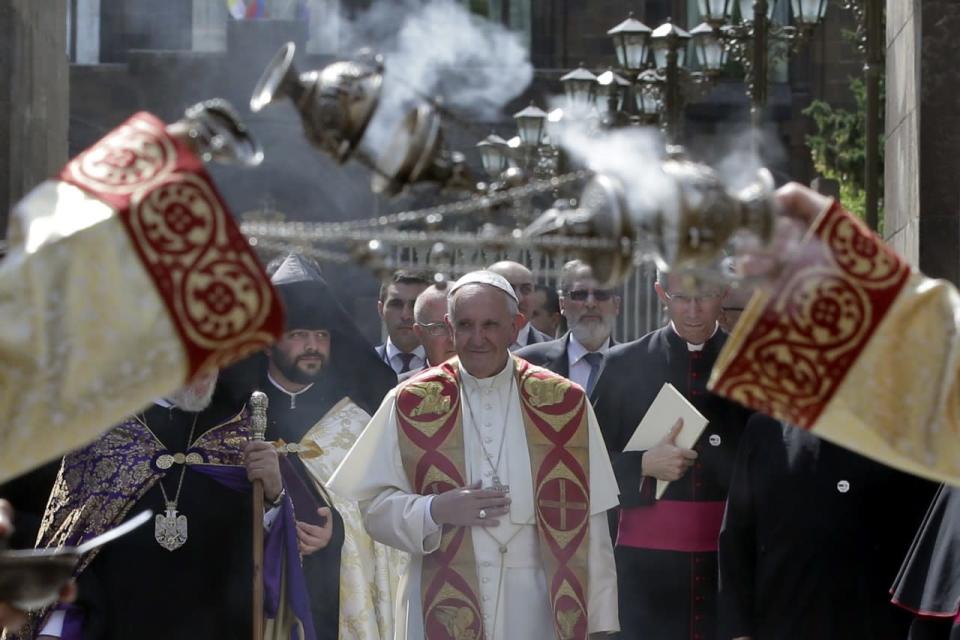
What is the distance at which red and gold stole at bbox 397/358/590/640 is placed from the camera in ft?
22.7

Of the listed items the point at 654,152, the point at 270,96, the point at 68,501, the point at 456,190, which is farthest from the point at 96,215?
the point at 68,501

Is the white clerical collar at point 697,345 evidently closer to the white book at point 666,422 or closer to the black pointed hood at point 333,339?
the white book at point 666,422

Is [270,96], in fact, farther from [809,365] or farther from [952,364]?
[952,364]

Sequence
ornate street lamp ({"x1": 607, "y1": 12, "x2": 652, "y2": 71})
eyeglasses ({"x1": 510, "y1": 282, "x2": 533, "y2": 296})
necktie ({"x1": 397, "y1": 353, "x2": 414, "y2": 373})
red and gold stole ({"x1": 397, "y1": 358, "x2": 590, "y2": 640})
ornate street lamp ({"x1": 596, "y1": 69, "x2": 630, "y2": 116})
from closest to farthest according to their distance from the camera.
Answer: red and gold stole ({"x1": 397, "y1": 358, "x2": 590, "y2": 640}) → eyeglasses ({"x1": 510, "y1": 282, "x2": 533, "y2": 296}) → necktie ({"x1": 397, "y1": 353, "x2": 414, "y2": 373}) → ornate street lamp ({"x1": 596, "y1": 69, "x2": 630, "y2": 116}) → ornate street lamp ({"x1": 607, "y1": 12, "x2": 652, "y2": 71})

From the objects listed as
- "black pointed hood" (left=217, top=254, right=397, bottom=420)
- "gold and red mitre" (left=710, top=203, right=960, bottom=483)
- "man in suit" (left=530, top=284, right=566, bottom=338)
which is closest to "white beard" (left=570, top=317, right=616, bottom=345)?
"black pointed hood" (left=217, top=254, right=397, bottom=420)

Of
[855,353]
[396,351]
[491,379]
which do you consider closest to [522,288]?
[396,351]

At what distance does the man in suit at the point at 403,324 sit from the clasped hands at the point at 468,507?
250 cm

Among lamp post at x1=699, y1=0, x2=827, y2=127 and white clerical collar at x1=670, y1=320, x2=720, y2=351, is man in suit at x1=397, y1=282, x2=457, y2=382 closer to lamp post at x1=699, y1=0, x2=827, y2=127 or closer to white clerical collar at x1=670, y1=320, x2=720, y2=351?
white clerical collar at x1=670, y1=320, x2=720, y2=351

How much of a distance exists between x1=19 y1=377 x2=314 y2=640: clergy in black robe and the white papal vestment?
0.38m

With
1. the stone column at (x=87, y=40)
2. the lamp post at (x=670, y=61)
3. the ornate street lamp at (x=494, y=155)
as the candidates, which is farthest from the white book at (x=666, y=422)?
the stone column at (x=87, y=40)

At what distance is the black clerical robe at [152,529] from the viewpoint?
6621mm

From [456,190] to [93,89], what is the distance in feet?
75.0

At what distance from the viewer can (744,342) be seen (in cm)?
368

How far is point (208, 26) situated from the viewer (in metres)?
27.8
